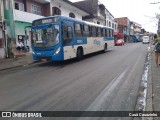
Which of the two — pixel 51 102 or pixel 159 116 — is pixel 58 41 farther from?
pixel 159 116

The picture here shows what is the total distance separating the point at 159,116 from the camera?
487 cm

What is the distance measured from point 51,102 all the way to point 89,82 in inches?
111

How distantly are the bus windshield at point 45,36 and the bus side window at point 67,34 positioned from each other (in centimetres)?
55

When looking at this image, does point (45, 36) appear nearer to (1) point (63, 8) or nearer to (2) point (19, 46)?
(2) point (19, 46)

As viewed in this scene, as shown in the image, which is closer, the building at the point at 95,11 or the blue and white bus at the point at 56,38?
the blue and white bus at the point at 56,38

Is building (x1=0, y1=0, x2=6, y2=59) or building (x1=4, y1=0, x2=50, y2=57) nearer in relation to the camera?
building (x1=0, y1=0, x2=6, y2=59)

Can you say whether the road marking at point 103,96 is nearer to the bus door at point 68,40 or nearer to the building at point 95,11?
the bus door at point 68,40

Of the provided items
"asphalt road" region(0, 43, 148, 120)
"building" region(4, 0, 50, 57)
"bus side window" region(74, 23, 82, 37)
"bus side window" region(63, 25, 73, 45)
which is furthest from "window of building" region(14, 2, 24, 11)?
"asphalt road" region(0, 43, 148, 120)

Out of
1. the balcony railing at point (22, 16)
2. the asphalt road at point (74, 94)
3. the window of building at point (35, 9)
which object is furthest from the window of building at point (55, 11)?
the asphalt road at point (74, 94)

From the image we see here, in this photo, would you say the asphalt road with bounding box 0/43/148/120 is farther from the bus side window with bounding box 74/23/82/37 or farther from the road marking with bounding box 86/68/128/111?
the bus side window with bounding box 74/23/82/37

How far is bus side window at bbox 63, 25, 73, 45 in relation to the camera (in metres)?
14.4

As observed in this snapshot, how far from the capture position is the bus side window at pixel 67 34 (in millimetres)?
14391

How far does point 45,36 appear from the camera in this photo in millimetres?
14359

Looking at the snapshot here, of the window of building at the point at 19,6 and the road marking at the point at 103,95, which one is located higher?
the window of building at the point at 19,6
